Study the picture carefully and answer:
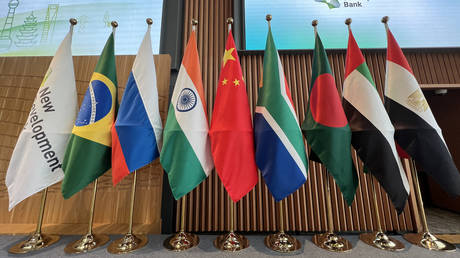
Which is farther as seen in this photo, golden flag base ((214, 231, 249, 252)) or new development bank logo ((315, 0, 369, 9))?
new development bank logo ((315, 0, 369, 9))

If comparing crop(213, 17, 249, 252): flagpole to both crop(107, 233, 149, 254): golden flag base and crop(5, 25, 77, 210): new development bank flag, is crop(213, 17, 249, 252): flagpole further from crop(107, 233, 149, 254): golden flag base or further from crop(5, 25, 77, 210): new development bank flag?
crop(5, 25, 77, 210): new development bank flag

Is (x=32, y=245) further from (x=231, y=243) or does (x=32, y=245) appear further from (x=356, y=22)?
(x=356, y=22)

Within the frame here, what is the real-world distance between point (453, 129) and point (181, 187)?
4.59 meters

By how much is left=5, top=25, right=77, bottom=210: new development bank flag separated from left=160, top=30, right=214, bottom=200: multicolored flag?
32.8 inches

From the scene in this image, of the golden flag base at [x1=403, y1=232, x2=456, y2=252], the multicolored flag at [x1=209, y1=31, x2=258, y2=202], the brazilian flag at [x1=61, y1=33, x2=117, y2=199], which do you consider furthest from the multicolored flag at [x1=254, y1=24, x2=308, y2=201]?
the brazilian flag at [x1=61, y1=33, x2=117, y2=199]

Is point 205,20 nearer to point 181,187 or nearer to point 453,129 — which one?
point 181,187

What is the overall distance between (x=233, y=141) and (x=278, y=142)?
12.8 inches

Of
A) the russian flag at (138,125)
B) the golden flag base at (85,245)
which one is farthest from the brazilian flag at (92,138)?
the golden flag base at (85,245)

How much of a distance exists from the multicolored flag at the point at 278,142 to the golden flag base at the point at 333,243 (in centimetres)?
52

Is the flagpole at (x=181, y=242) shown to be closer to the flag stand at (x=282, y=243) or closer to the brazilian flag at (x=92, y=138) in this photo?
the flag stand at (x=282, y=243)

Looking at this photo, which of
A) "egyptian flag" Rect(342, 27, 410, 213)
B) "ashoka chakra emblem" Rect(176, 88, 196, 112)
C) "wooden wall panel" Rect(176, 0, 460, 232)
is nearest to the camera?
"egyptian flag" Rect(342, 27, 410, 213)

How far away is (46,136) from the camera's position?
137 cm

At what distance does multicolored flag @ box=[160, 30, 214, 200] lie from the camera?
4.23 ft

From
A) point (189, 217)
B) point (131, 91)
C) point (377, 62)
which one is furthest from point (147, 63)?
point (377, 62)
